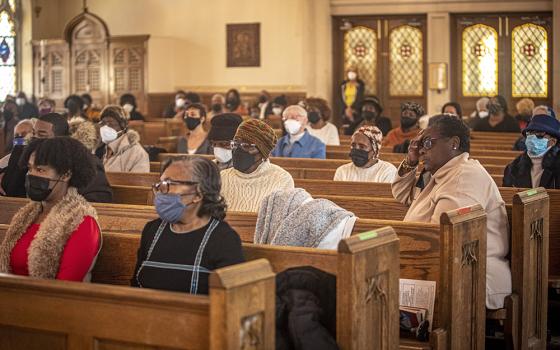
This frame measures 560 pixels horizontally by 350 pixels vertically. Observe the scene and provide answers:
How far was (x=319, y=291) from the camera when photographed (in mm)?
3748

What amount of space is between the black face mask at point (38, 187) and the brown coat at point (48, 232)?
3.2 inches

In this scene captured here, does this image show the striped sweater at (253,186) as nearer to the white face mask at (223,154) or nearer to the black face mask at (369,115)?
the white face mask at (223,154)

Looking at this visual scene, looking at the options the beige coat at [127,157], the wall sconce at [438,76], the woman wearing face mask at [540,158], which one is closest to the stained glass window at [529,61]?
the wall sconce at [438,76]

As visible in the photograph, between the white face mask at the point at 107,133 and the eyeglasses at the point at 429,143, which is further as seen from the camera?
the white face mask at the point at 107,133

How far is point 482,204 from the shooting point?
16.8ft

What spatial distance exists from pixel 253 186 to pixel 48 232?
63.6 inches

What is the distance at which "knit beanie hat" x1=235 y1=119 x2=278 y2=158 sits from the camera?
5.54 meters

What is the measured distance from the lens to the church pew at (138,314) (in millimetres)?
2967

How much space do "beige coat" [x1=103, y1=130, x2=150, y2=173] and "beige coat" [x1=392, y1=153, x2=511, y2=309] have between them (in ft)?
11.5

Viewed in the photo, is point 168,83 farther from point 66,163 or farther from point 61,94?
point 66,163

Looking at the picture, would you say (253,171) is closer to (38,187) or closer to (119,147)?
(38,187)

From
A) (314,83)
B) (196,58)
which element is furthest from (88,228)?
(196,58)

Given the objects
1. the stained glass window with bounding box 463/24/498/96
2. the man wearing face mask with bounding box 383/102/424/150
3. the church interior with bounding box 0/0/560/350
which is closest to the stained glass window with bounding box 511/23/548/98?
the stained glass window with bounding box 463/24/498/96

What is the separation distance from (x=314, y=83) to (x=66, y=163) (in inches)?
590
